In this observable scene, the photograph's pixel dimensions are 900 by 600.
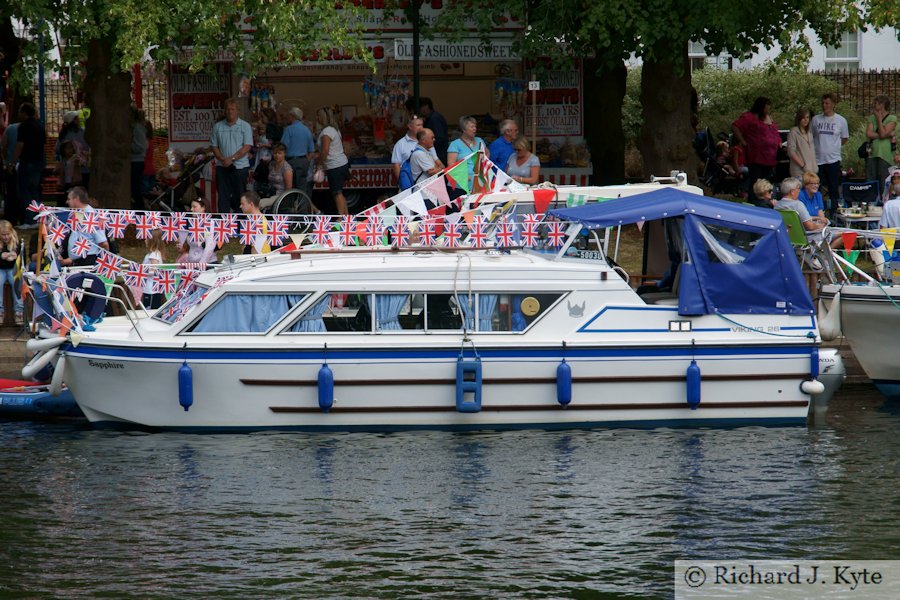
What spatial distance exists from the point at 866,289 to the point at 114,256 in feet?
27.4

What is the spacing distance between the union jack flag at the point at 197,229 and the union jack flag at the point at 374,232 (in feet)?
6.14

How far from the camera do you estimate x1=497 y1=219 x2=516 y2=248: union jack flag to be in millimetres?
16078

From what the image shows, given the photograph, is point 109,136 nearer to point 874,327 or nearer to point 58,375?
point 58,375

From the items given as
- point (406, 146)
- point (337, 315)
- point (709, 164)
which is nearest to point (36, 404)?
point (337, 315)

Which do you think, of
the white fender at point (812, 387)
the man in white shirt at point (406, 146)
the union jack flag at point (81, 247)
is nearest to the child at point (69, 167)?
the man in white shirt at point (406, 146)

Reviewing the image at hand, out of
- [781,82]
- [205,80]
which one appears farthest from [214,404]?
[781,82]

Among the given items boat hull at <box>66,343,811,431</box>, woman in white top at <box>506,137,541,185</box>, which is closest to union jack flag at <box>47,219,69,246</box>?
boat hull at <box>66,343,811,431</box>

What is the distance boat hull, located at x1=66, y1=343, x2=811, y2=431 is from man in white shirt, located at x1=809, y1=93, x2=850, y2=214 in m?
9.46

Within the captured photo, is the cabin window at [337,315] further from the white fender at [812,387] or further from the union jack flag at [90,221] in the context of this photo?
the white fender at [812,387]

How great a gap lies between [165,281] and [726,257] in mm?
6219

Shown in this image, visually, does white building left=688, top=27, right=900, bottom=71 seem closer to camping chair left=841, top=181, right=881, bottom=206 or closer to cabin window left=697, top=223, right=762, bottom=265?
camping chair left=841, top=181, right=881, bottom=206

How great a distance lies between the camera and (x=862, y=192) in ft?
74.2

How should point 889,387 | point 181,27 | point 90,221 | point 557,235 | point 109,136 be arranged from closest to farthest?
point 557,235
point 90,221
point 889,387
point 181,27
point 109,136

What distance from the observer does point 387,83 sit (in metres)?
26.0
